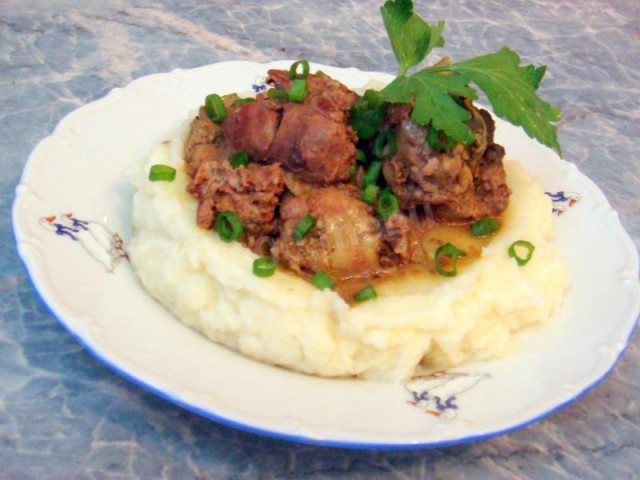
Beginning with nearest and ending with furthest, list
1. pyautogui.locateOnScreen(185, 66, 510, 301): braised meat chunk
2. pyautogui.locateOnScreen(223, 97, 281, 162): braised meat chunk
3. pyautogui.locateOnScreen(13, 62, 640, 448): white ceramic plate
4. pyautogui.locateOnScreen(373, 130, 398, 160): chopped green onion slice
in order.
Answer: pyautogui.locateOnScreen(13, 62, 640, 448): white ceramic plate < pyautogui.locateOnScreen(185, 66, 510, 301): braised meat chunk < pyautogui.locateOnScreen(223, 97, 281, 162): braised meat chunk < pyautogui.locateOnScreen(373, 130, 398, 160): chopped green onion slice

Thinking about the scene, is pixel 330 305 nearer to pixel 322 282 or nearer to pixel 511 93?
pixel 322 282

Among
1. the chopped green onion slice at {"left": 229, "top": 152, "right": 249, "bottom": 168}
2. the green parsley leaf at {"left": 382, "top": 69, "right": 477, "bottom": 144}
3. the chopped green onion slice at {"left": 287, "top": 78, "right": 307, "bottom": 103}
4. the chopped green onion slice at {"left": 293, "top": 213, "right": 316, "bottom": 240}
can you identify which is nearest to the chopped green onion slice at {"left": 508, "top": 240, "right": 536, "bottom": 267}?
the green parsley leaf at {"left": 382, "top": 69, "right": 477, "bottom": 144}

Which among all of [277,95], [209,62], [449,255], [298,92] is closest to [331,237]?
[449,255]

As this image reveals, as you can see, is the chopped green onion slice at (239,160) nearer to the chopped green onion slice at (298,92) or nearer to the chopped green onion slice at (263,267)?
the chopped green onion slice at (298,92)

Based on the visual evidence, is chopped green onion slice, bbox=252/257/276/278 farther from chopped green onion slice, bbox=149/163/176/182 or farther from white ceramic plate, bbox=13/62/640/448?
chopped green onion slice, bbox=149/163/176/182

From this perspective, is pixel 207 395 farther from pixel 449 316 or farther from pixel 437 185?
pixel 437 185
